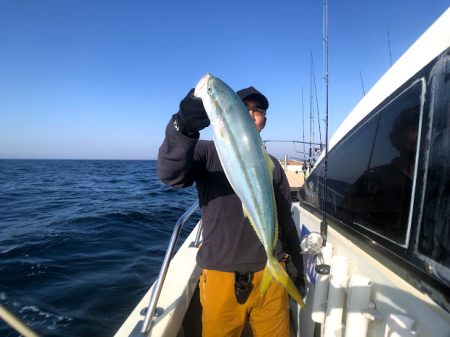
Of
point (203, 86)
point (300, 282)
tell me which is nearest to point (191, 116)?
point (203, 86)

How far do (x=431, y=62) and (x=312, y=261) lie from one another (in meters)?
1.81

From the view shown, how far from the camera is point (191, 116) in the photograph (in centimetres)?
178

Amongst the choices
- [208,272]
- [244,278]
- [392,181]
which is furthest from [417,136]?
[208,272]

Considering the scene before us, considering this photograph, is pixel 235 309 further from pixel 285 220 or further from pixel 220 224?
pixel 285 220

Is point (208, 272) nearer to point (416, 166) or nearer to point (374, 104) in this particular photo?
point (416, 166)

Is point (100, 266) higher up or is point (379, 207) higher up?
point (379, 207)

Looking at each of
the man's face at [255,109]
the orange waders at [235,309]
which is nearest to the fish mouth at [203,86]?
the man's face at [255,109]

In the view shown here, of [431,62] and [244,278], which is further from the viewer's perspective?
[244,278]

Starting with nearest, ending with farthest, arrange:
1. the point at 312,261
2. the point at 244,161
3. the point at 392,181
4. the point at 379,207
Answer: the point at 244,161, the point at 392,181, the point at 379,207, the point at 312,261

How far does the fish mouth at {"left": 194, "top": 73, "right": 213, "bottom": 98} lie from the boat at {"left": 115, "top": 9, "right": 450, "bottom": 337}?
45.6 inches

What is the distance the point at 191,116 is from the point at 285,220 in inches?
54.0

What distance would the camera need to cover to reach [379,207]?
1996mm

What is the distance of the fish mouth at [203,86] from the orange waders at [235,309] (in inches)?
51.4

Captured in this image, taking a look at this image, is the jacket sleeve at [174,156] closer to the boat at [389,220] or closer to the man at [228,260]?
the man at [228,260]
